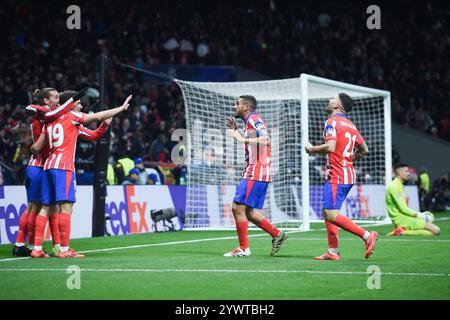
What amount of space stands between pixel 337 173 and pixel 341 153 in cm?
27

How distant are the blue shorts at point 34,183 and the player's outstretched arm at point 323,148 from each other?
359cm

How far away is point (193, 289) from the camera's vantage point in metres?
7.64

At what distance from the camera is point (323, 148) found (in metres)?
10.6

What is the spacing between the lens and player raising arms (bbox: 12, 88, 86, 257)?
36.4ft

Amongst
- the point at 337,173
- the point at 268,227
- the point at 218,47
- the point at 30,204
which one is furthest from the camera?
the point at 218,47

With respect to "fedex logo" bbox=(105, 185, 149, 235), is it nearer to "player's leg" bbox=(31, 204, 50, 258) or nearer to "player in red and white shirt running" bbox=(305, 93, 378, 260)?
"player's leg" bbox=(31, 204, 50, 258)

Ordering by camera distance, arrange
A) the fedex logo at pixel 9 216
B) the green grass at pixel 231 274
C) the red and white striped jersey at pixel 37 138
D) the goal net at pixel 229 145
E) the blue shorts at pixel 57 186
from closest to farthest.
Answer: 1. the green grass at pixel 231 274
2. the blue shorts at pixel 57 186
3. the red and white striped jersey at pixel 37 138
4. the fedex logo at pixel 9 216
5. the goal net at pixel 229 145

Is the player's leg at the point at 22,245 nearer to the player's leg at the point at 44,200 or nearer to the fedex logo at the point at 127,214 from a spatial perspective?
the player's leg at the point at 44,200

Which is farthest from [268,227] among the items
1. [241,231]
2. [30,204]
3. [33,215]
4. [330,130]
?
[30,204]

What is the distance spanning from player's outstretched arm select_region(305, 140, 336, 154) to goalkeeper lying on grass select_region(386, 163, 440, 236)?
5.63 meters

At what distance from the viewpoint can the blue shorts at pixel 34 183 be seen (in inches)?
456

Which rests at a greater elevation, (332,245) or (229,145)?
(229,145)

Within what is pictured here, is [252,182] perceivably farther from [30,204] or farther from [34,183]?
[30,204]

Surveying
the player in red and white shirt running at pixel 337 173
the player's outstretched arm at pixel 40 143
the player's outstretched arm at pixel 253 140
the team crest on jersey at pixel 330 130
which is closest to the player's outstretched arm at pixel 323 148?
the player in red and white shirt running at pixel 337 173
